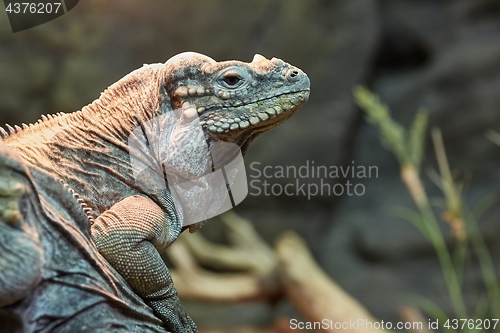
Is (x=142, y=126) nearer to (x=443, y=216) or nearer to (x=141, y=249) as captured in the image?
(x=141, y=249)

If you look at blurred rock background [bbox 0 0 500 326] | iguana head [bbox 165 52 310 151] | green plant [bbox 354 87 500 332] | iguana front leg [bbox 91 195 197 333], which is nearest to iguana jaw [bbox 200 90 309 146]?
iguana head [bbox 165 52 310 151]

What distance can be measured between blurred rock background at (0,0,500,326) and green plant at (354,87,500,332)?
0.30 metres

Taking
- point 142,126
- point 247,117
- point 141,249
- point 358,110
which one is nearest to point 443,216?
point 247,117

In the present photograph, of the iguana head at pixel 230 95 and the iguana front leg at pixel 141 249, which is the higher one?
the iguana head at pixel 230 95

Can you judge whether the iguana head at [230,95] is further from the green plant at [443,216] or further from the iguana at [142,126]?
the green plant at [443,216]

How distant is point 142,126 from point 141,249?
554 millimetres

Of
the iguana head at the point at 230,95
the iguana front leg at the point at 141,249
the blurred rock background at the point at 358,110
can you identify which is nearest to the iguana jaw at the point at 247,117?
the iguana head at the point at 230,95

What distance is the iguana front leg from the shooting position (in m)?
1.80

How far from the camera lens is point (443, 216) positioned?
4148mm

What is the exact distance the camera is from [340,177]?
7.40 m

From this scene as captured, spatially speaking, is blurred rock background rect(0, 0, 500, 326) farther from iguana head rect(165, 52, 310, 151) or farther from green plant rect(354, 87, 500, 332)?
iguana head rect(165, 52, 310, 151)

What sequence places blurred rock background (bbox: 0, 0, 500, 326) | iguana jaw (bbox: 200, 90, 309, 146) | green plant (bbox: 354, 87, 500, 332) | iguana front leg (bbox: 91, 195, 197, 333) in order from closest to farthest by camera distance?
iguana front leg (bbox: 91, 195, 197, 333), iguana jaw (bbox: 200, 90, 309, 146), green plant (bbox: 354, 87, 500, 332), blurred rock background (bbox: 0, 0, 500, 326)

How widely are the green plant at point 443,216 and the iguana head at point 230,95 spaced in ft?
5.36

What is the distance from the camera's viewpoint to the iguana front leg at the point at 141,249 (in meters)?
1.80
